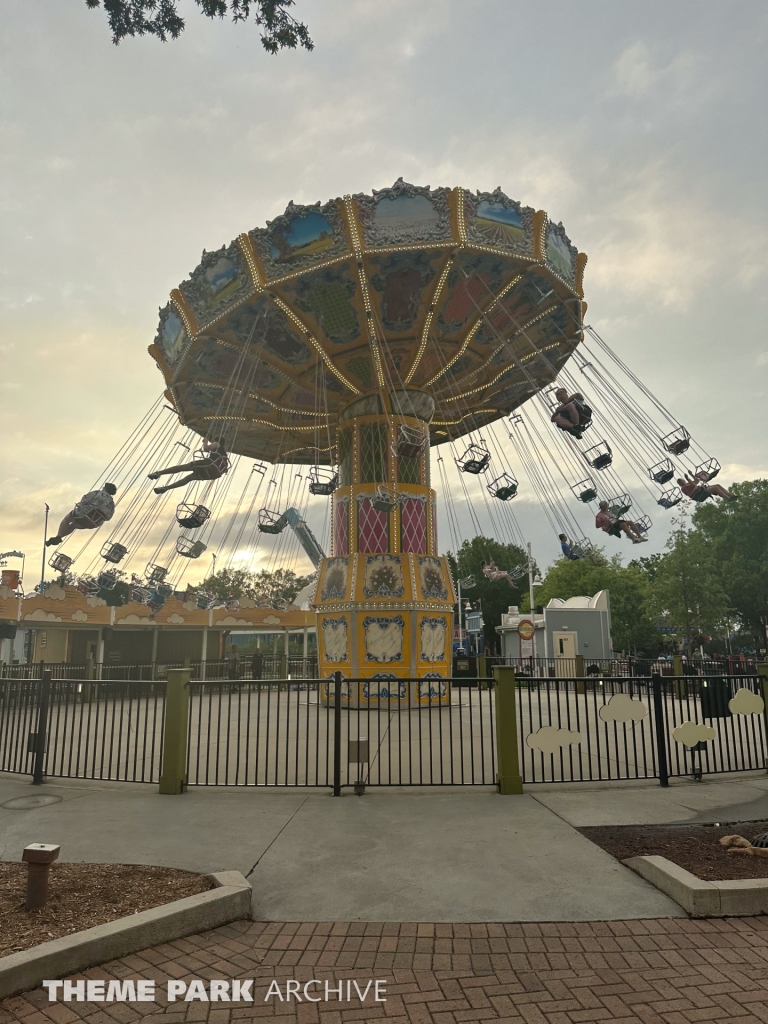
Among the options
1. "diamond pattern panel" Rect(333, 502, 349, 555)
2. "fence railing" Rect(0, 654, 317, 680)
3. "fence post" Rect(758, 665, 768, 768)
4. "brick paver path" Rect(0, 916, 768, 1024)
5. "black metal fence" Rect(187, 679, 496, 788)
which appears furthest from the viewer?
"fence railing" Rect(0, 654, 317, 680)

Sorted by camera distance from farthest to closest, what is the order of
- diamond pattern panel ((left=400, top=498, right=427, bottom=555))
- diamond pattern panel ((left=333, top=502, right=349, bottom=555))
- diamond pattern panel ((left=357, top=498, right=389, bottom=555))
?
diamond pattern panel ((left=333, top=502, right=349, bottom=555))
diamond pattern panel ((left=400, top=498, right=427, bottom=555))
diamond pattern panel ((left=357, top=498, right=389, bottom=555))

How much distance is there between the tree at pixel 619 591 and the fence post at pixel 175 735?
157 ft

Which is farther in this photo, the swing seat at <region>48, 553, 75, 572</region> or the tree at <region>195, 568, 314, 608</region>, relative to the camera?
the tree at <region>195, 568, 314, 608</region>

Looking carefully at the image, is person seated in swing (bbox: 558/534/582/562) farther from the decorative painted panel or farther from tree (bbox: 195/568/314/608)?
tree (bbox: 195/568/314/608)

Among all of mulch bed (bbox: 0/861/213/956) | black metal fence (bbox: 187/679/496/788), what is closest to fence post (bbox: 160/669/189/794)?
Result: black metal fence (bbox: 187/679/496/788)

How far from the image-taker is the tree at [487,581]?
66.0m

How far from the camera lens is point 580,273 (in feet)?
62.4

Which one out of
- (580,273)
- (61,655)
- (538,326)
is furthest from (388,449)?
(61,655)

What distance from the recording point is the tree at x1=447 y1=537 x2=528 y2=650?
6600 centimetres

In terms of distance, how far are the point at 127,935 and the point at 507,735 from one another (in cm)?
526

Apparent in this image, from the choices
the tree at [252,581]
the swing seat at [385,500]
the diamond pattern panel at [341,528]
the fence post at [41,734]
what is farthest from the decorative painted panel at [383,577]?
→ the tree at [252,581]

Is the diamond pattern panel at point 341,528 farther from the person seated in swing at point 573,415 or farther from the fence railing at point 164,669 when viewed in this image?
the person seated in swing at point 573,415

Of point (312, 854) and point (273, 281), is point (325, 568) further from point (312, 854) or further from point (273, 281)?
point (312, 854)

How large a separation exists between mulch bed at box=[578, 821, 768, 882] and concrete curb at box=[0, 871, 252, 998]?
128 inches
